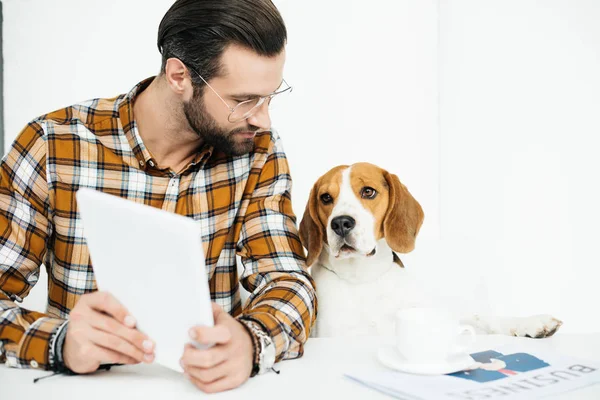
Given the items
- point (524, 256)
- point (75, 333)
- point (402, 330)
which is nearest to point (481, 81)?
point (524, 256)

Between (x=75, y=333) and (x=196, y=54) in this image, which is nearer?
(x=75, y=333)

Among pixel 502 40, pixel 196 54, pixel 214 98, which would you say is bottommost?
pixel 214 98

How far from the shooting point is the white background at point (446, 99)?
8.28 feet

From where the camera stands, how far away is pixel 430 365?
3.11 feet

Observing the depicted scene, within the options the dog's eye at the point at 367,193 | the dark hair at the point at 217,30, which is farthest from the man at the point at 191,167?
the dog's eye at the point at 367,193

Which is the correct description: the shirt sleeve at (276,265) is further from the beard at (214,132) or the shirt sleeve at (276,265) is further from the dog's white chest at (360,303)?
the dog's white chest at (360,303)

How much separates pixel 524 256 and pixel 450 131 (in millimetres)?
802

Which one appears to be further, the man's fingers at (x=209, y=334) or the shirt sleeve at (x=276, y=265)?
the shirt sleeve at (x=276, y=265)

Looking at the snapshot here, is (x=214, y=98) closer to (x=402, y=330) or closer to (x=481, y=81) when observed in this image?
(x=402, y=330)

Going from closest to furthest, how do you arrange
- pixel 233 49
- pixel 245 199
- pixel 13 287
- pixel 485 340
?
pixel 485 340
pixel 13 287
pixel 233 49
pixel 245 199

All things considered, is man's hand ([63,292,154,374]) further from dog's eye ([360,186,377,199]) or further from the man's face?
dog's eye ([360,186,377,199])

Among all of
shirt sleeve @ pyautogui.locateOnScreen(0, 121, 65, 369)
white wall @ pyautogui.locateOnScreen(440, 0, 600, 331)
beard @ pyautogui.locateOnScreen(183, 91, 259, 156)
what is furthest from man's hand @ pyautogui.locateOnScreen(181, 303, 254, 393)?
white wall @ pyautogui.locateOnScreen(440, 0, 600, 331)

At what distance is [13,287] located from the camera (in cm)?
132

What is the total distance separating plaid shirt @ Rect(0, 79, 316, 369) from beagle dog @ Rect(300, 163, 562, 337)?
25 cm
